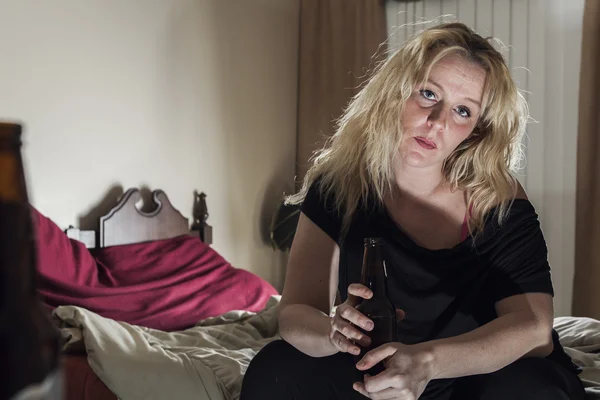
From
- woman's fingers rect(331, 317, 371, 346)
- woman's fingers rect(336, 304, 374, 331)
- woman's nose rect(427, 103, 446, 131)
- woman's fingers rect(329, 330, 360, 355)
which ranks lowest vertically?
woman's fingers rect(329, 330, 360, 355)

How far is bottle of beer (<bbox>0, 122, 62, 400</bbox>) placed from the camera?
35cm

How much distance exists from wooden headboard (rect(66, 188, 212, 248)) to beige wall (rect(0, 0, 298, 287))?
3.5 inches

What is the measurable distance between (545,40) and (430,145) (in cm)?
270

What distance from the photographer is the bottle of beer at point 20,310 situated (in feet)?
1.14

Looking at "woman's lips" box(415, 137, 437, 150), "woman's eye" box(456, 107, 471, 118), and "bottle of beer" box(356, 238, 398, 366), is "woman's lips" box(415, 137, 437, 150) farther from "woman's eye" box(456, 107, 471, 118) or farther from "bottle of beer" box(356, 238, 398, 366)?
"bottle of beer" box(356, 238, 398, 366)

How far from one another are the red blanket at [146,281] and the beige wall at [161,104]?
0.28 meters

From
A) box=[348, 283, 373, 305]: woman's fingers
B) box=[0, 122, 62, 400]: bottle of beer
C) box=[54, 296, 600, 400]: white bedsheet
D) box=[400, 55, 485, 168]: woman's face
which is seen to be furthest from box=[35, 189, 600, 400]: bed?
box=[0, 122, 62, 400]: bottle of beer

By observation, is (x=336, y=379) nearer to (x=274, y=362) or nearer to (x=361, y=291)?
(x=274, y=362)

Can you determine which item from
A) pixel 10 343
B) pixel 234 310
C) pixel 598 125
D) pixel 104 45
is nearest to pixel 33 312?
pixel 10 343

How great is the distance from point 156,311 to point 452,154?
50.6 inches

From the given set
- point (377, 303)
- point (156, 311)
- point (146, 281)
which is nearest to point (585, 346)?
point (377, 303)

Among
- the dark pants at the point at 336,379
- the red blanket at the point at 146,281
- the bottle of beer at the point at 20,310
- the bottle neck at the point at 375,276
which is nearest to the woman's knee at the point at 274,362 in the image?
the dark pants at the point at 336,379

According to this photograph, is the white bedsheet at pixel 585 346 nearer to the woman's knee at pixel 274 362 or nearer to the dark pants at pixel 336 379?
the dark pants at pixel 336 379

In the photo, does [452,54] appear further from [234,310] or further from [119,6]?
[119,6]
